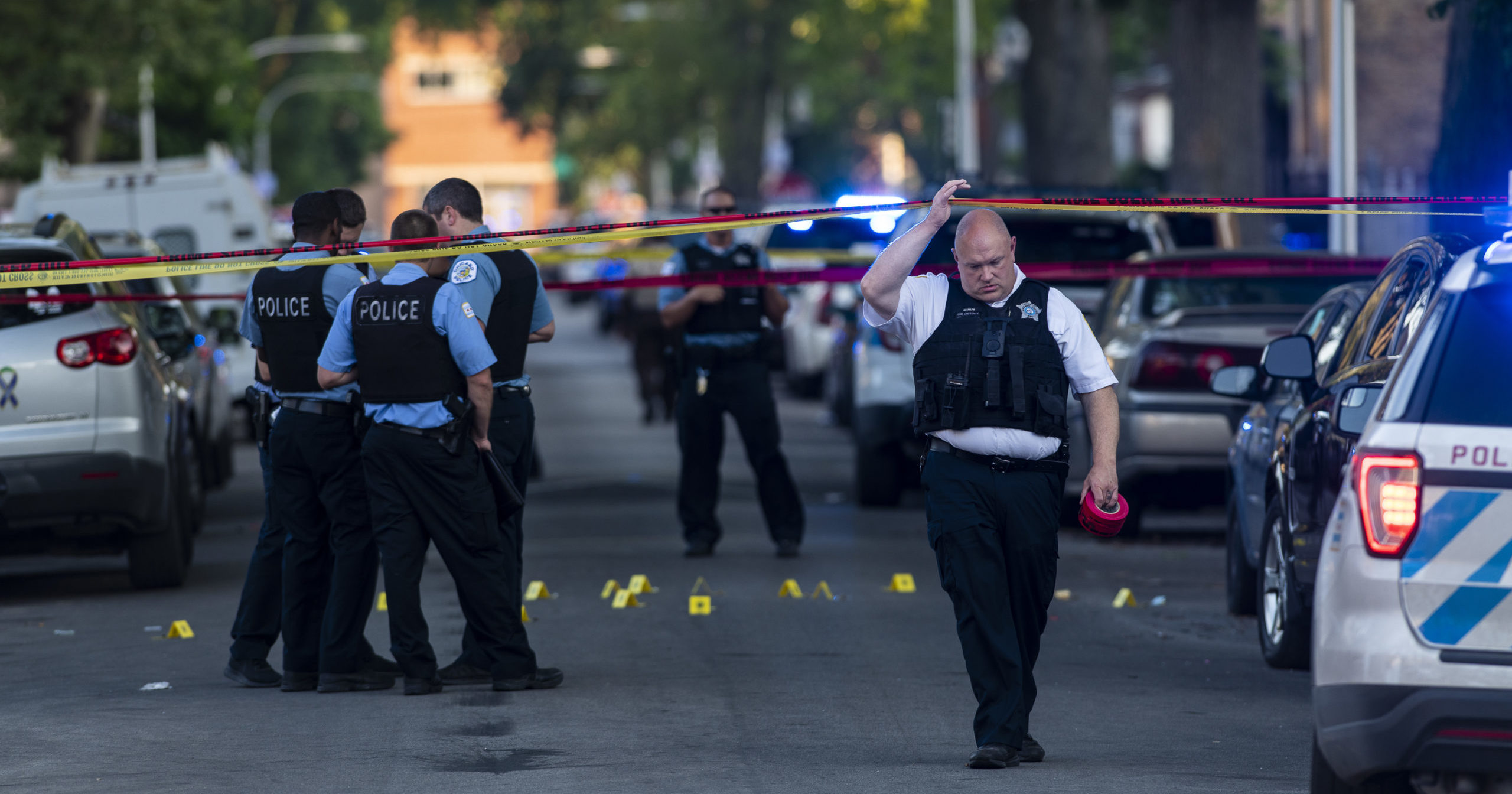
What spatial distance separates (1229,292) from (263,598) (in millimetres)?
6325

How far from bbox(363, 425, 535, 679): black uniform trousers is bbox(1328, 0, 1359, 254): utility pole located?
11.1 meters

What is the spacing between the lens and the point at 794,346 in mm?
25609

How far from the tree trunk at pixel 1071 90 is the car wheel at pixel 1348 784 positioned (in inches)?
891

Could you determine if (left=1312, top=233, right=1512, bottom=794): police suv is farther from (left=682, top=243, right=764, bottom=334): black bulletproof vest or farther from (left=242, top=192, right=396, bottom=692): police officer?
(left=682, top=243, right=764, bottom=334): black bulletproof vest

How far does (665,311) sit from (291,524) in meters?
3.86

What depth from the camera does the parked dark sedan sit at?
755 cm

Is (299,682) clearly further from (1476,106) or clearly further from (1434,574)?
(1476,106)

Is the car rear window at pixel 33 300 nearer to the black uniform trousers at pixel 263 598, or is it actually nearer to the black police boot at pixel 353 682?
the black uniform trousers at pixel 263 598

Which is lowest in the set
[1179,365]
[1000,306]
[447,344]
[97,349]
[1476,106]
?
[1179,365]

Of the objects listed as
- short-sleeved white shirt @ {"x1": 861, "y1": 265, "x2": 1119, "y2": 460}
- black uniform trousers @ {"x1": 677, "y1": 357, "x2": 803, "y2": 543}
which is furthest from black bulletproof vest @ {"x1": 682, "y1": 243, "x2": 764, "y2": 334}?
short-sleeved white shirt @ {"x1": 861, "y1": 265, "x2": 1119, "y2": 460}

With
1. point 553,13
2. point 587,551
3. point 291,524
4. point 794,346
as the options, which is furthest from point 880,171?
point 291,524

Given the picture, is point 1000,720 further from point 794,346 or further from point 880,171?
point 880,171

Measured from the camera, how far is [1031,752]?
681cm

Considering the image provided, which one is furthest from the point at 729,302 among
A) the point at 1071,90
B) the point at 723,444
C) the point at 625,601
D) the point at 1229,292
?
the point at 1071,90
